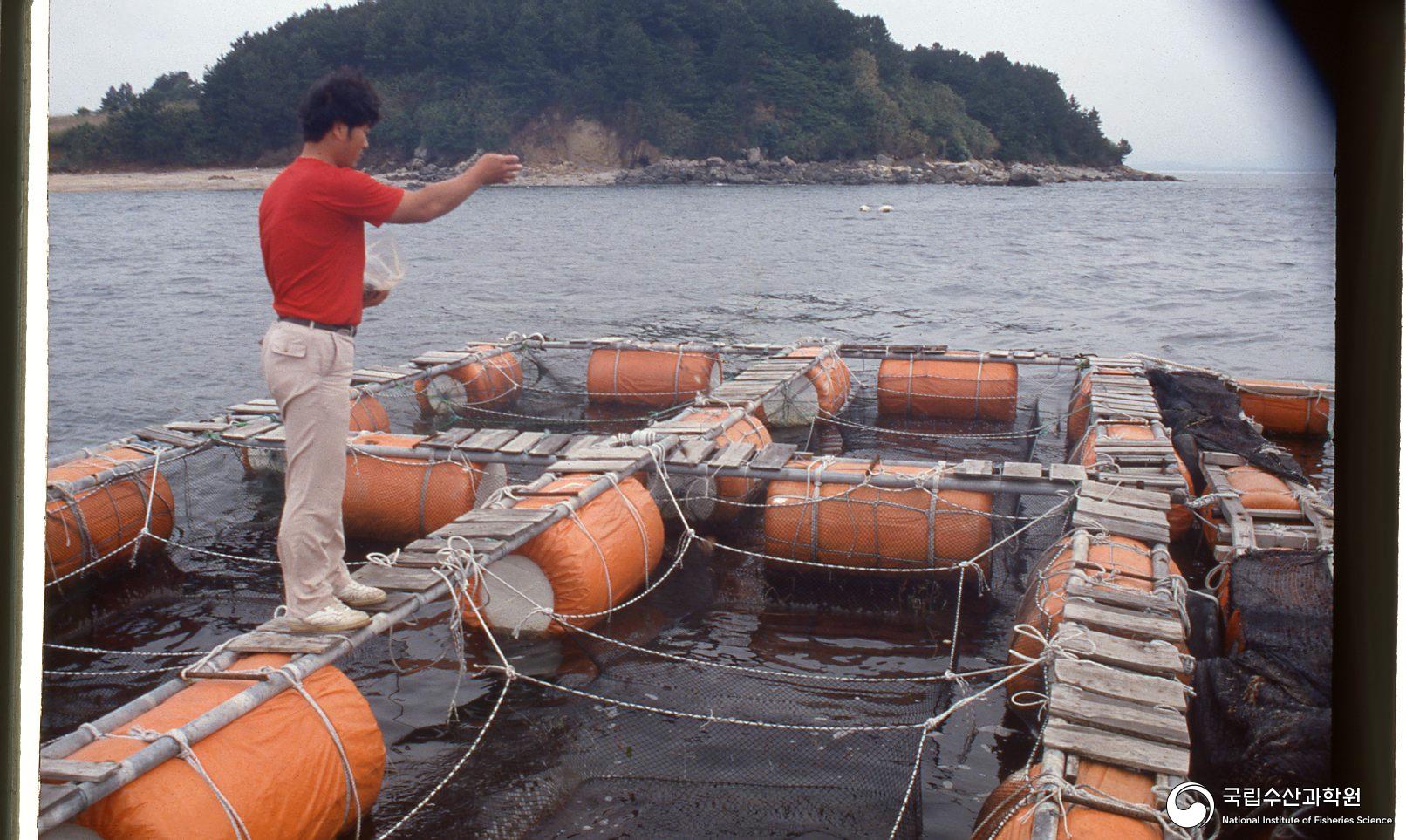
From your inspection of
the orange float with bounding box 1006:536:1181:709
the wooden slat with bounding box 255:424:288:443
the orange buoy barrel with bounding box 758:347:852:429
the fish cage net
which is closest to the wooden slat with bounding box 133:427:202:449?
the fish cage net

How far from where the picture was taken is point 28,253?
2945 mm

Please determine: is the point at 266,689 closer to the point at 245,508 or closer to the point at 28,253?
the point at 28,253

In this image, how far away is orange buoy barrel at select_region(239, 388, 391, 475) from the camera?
10.3 m

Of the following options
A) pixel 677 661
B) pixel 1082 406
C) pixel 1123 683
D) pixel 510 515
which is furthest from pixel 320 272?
pixel 1082 406

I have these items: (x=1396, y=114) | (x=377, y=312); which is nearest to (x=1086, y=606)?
(x=1396, y=114)

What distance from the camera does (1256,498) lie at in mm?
8109

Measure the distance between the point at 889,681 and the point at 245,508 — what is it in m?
6.67

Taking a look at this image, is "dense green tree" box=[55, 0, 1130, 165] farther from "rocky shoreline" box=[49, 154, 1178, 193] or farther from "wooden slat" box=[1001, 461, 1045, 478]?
"wooden slat" box=[1001, 461, 1045, 478]

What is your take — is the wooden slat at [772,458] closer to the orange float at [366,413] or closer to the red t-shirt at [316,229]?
the red t-shirt at [316,229]

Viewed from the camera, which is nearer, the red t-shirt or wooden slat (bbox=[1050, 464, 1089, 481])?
the red t-shirt

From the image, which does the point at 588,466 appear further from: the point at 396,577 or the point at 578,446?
the point at 396,577

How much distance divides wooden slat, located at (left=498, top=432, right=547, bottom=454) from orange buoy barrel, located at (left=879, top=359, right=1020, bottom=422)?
19.1 feet

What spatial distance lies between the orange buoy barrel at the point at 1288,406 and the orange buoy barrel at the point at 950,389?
106 inches

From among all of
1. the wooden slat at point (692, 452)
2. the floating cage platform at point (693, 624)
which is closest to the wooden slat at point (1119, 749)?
the floating cage platform at point (693, 624)
